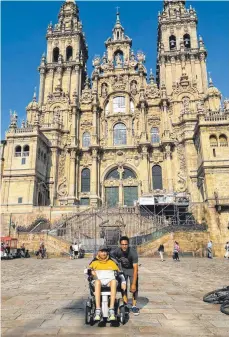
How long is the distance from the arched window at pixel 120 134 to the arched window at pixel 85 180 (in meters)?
5.81

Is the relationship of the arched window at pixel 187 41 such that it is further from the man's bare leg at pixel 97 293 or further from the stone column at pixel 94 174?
the man's bare leg at pixel 97 293

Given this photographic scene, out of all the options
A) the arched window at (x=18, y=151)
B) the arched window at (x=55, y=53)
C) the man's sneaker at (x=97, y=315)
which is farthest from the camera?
the arched window at (x=55, y=53)

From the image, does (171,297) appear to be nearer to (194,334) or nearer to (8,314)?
(194,334)

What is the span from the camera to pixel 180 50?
3941cm

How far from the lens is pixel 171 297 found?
6.85m

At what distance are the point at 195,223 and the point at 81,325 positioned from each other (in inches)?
899

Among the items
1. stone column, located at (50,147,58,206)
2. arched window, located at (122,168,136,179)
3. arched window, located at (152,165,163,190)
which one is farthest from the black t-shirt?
arched window, located at (122,168,136,179)

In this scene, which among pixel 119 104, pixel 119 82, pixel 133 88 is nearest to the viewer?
pixel 119 104

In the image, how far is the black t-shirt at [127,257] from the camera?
556 cm

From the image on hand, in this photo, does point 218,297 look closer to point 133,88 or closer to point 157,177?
point 157,177

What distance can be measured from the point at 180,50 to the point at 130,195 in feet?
74.1

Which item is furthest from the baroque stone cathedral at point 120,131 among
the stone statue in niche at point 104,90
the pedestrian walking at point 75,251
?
the pedestrian walking at point 75,251

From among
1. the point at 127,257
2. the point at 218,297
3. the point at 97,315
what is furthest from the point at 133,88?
the point at 97,315

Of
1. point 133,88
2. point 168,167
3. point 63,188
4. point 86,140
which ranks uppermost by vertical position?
point 133,88
